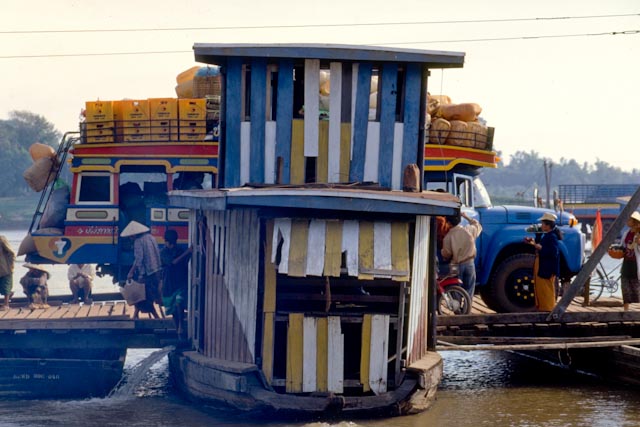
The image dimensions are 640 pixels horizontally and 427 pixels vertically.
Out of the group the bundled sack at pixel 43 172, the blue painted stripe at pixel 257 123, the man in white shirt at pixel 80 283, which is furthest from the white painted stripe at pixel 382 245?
A: the bundled sack at pixel 43 172

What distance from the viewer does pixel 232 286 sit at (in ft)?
40.6

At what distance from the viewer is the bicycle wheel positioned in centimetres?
1459

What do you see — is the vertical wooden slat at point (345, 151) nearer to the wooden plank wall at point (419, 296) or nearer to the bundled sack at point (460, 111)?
the wooden plank wall at point (419, 296)

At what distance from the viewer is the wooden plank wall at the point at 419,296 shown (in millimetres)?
12172

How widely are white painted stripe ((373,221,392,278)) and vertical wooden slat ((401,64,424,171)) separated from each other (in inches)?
67.5

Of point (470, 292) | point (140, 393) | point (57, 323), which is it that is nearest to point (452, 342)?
point (470, 292)

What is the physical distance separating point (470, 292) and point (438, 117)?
3.21 metres

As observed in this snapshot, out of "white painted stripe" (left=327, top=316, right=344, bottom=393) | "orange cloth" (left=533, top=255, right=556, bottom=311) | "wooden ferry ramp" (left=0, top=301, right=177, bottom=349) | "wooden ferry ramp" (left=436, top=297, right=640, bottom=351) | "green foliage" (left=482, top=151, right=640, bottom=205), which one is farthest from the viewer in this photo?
"green foliage" (left=482, top=151, right=640, bottom=205)

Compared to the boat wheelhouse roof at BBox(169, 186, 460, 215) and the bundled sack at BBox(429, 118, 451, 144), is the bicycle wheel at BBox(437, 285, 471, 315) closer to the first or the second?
the bundled sack at BBox(429, 118, 451, 144)

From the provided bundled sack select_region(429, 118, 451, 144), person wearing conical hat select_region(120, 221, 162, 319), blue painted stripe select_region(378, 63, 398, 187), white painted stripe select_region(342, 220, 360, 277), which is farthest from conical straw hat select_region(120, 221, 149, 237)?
bundled sack select_region(429, 118, 451, 144)

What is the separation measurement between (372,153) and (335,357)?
2.91m

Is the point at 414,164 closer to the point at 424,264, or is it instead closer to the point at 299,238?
the point at 424,264

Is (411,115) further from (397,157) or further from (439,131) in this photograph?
(439,131)

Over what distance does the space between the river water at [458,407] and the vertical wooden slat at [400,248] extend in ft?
6.28
